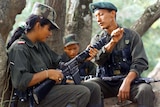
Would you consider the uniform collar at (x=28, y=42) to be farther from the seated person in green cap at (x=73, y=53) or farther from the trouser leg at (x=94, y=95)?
the seated person in green cap at (x=73, y=53)

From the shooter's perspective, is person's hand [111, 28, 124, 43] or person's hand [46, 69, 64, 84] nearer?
person's hand [46, 69, 64, 84]

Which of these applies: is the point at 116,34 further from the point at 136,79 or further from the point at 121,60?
the point at 136,79

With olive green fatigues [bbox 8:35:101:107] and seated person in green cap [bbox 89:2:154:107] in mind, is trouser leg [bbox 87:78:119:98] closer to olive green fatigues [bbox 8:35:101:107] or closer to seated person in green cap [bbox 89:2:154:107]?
seated person in green cap [bbox 89:2:154:107]

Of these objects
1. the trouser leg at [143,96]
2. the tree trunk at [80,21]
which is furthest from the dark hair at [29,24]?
the tree trunk at [80,21]

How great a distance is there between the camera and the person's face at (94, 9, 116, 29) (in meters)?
5.61

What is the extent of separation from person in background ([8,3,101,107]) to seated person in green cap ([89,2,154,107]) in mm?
618

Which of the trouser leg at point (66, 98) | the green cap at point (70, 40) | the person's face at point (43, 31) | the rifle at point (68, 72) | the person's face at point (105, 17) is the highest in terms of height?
the person's face at point (105, 17)

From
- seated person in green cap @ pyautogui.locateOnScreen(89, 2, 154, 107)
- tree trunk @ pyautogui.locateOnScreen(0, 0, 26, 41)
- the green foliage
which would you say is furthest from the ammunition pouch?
the green foliage

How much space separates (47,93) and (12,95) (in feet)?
1.42

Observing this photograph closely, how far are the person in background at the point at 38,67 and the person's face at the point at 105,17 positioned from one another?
2.87 ft

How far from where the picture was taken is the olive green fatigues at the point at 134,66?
5285 millimetres

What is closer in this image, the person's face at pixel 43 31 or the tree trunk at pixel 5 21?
the tree trunk at pixel 5 21

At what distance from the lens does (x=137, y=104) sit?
17.8 feet

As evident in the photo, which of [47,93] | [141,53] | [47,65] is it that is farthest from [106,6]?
[47,93]
